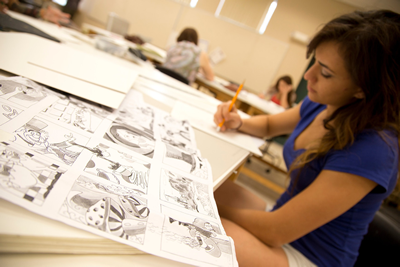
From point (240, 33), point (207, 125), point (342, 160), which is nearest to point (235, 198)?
point (207, 125)

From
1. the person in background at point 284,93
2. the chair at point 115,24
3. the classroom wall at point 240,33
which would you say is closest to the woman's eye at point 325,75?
the chair at point 115,24

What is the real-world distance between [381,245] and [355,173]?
19.3 inches

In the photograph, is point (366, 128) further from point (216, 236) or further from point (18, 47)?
point (18, 47)

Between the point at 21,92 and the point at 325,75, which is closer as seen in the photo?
the point at 21,92

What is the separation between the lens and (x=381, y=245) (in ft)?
2.88

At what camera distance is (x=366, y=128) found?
2.27 ft

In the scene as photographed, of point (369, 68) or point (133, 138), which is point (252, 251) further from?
point (369, 68)

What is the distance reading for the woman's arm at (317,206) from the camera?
0.62m

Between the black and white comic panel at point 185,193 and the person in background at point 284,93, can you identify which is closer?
the black and white comic panel at point 185,193

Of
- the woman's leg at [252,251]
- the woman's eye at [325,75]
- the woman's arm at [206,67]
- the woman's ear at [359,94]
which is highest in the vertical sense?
the woman's eye at [325,75]

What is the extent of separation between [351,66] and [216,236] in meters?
0.63

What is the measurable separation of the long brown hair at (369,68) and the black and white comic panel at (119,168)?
55 cm

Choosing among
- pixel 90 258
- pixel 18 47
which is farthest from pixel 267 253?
pixel 18 47

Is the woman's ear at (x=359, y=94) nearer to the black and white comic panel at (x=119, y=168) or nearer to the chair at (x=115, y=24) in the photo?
the black and white comic panel at (x=119, y=168)
